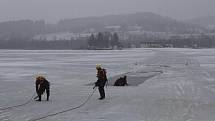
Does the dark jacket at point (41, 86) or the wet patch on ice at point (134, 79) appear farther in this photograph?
the wet patch on ice at point (134, 79)

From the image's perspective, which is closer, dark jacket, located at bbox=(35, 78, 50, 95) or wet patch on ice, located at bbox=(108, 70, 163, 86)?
dark jacket, located at bbox=(35, 78, 50, 95)

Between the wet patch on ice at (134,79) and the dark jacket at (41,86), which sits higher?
the dark jacket at (41,86)

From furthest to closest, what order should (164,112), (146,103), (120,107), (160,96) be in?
(160,96), (146,103), (120,107), (164,112)

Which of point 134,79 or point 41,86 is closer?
point 41,86

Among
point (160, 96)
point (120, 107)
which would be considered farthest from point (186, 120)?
point (160, 96)

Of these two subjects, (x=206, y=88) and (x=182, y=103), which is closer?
(x=182, y=103)

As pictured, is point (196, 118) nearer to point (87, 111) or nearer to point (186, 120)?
point (186, 120)

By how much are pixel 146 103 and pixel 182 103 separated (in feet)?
4.89

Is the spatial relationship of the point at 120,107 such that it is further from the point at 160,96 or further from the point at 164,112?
the point at 160,96

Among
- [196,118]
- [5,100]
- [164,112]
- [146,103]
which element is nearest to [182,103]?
[146,103]

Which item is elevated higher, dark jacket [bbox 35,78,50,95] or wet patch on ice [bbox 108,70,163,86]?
dark jacket [bbox 35,78,50,95]

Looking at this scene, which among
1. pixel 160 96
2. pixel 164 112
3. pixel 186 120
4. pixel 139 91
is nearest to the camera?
pixel 186 120

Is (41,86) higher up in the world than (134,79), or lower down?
higher up

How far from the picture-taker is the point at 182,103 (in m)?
17.8
